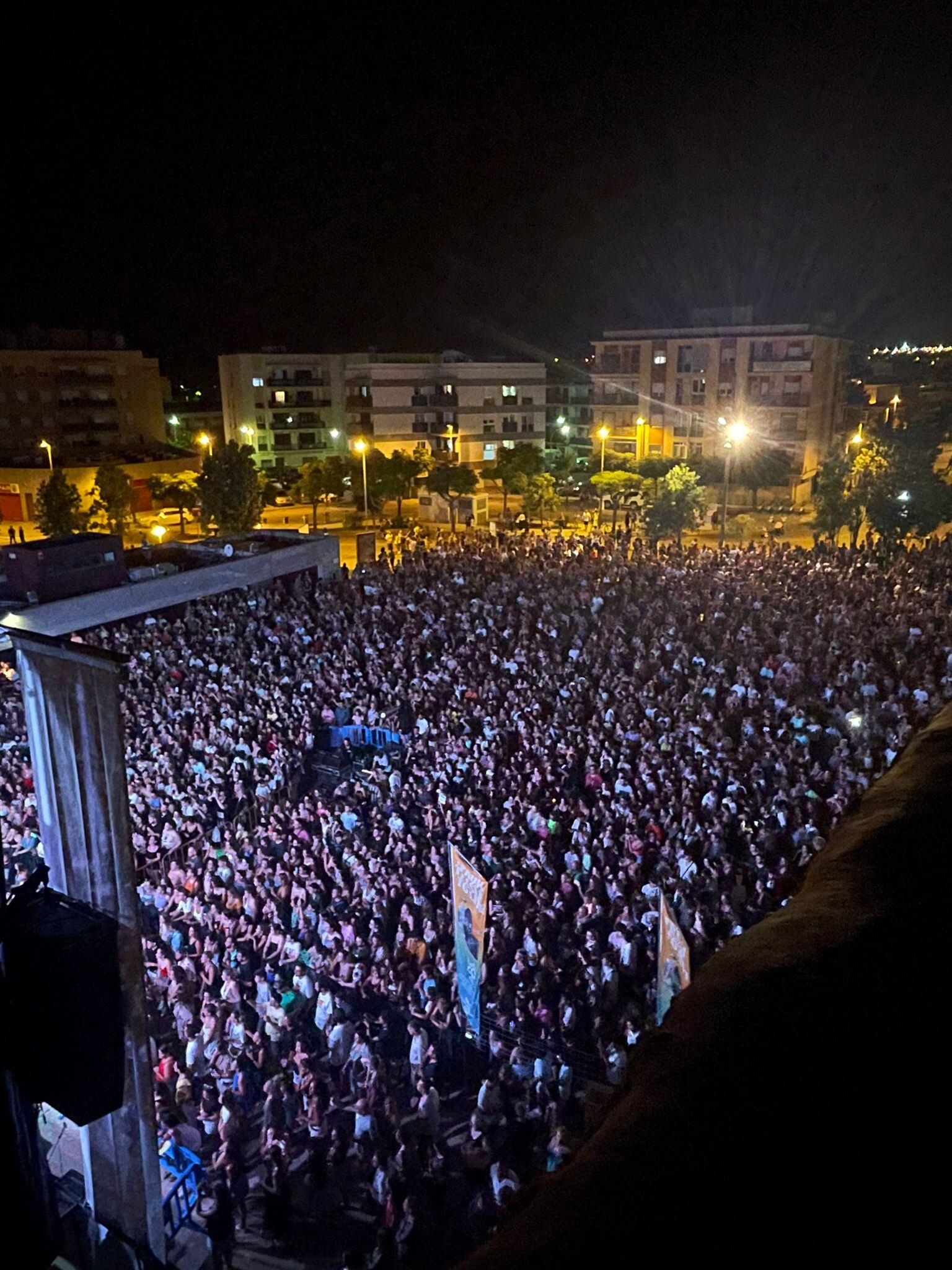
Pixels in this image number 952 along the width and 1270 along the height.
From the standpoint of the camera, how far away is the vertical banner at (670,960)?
6711mm

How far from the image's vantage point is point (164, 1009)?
8047mm

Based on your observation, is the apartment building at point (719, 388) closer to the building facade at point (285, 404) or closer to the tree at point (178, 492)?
the building facade at point (285, 404)

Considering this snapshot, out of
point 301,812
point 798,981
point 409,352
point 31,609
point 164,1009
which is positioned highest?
point 409,352

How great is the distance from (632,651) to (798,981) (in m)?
12.7

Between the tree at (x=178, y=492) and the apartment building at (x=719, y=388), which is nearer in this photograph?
the tree at (x=178, y=492)

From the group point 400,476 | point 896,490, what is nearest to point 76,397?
point 400,476

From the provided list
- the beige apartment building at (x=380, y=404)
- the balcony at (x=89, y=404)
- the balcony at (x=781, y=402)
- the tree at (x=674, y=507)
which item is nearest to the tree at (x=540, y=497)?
the tree at (x=674, y=507)

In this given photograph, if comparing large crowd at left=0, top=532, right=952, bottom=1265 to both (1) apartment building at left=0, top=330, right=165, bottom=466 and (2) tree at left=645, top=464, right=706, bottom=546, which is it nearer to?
(2) tree at left=645, top=464, right=706, bottom=546

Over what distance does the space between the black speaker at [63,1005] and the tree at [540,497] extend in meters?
33.8

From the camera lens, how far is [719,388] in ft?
149

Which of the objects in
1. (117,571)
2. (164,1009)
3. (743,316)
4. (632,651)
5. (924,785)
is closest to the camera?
(924,785)

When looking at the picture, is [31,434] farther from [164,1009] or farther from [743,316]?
[164,1009]

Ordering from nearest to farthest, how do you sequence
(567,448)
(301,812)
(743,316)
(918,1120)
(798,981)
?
(918,1120) → (798,981) → (301,812) → (743,316) → (567,448)

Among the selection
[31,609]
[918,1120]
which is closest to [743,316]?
[31,609]
